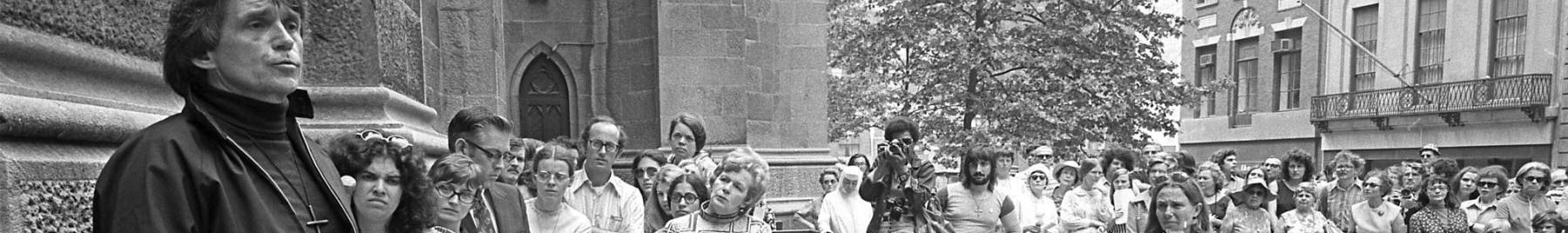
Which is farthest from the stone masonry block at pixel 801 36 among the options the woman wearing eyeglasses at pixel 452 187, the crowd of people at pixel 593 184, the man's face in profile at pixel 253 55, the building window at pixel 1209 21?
the building window at pixel 1209 21

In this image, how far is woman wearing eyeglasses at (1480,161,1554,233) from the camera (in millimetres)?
9391

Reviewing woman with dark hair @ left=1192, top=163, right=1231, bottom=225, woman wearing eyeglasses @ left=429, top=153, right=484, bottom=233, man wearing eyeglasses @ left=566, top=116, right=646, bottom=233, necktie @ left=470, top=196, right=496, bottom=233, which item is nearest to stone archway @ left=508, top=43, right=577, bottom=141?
woman with dark hair @ left=1192, top=163, right=1231, bottom=225

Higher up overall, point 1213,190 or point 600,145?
point 600,145

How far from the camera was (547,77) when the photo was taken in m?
13.5

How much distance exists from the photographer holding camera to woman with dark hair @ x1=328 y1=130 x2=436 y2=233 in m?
4.38

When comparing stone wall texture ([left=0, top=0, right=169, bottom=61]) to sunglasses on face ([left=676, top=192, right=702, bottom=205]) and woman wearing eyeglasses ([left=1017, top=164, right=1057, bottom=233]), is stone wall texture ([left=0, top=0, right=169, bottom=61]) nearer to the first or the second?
sunglasses on face ([left=676, top=192, right=702, bottom=205])

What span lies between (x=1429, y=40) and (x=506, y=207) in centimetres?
2626

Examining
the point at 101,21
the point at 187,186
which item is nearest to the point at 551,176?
the point at 101,21

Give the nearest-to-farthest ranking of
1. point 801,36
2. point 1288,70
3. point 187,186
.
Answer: point 187,186 → point 801,36 → point 1288,70

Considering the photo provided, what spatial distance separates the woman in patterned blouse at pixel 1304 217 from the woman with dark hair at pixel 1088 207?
3.76ft

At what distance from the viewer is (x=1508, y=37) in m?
25.6

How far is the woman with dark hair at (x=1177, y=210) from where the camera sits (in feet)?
23.9

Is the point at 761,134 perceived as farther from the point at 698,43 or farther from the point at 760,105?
the point at 698,43

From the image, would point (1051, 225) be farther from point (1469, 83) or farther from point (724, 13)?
point (1469, 83)
